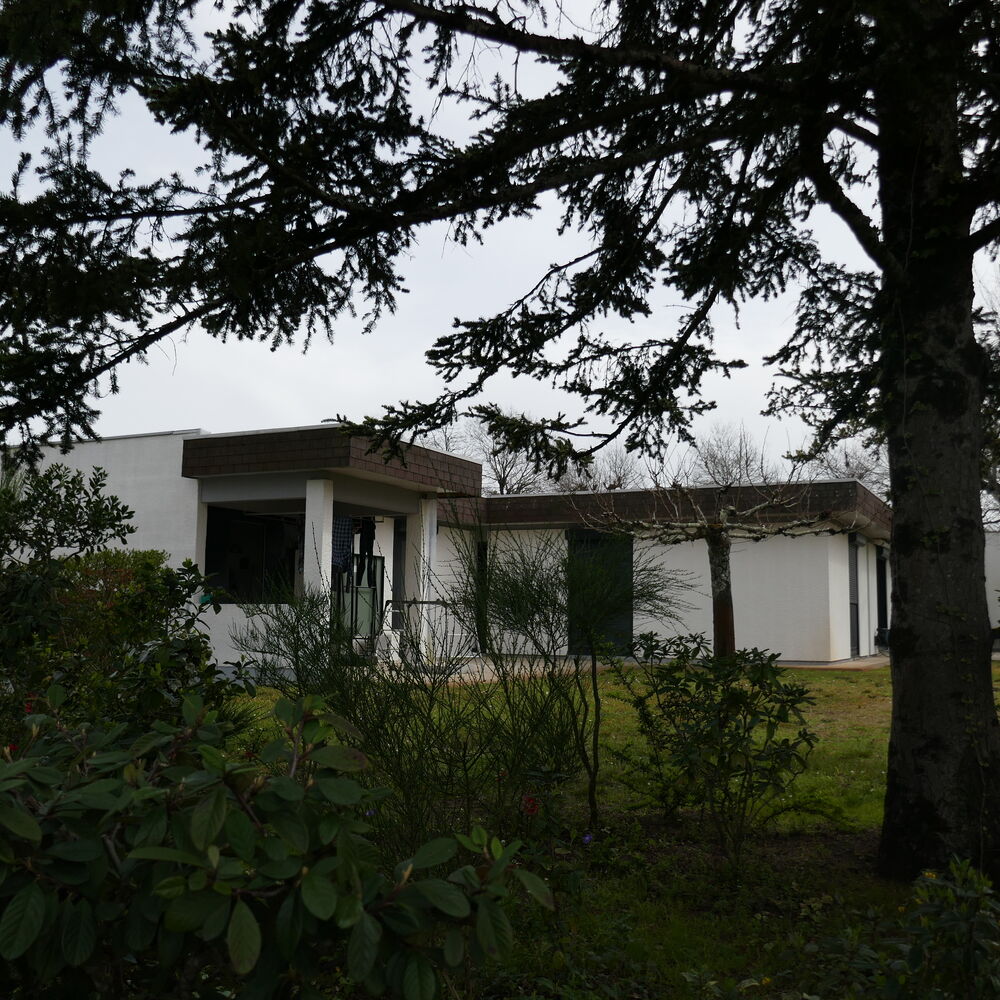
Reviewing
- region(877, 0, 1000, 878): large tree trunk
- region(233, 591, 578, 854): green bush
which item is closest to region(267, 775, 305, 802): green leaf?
region(233, 591, 578, 854): green bush

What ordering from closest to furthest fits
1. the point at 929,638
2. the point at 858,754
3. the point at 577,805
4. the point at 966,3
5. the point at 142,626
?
the point at 966,3 < the point at 142,626 < the point at 929,638 < the point at 577,805 < the point at 858,754

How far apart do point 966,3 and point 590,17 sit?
83.9 inches

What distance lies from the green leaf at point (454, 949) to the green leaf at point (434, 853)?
10cm

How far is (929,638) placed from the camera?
4.15 meters

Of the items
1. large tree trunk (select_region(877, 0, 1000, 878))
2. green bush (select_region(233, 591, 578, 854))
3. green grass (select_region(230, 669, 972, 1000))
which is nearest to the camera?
green grass (select_region(230, 669, 972, 1000))

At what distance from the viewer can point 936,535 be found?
412 centimetres

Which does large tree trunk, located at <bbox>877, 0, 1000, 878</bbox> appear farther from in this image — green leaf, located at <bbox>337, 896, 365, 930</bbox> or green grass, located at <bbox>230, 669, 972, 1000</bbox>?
green leaf, located at <bbox>337, 896, 365, 930</bbox>

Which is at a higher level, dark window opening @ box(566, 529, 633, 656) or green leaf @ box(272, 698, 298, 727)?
dark window opening @ box(566, 529, 633, 656)

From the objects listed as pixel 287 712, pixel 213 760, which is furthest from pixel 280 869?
pixel 287 712

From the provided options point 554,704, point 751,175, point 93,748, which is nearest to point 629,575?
point 554,704

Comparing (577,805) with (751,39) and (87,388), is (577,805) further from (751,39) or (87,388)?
(751,39)

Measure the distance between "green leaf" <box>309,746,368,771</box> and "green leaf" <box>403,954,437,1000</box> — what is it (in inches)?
11.6

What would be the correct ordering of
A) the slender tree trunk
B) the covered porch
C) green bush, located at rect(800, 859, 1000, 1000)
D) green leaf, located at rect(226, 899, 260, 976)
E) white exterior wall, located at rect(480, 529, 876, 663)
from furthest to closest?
white exterior wall, located at rect(480, 529, 876, 663)
the covered porch
the slender tree trunk
green bush, located at rect(800, 859, 1000, 1000)
green leaf, located at rect(226, 899, 260, 976)

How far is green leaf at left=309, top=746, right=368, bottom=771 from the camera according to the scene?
4.78ft
